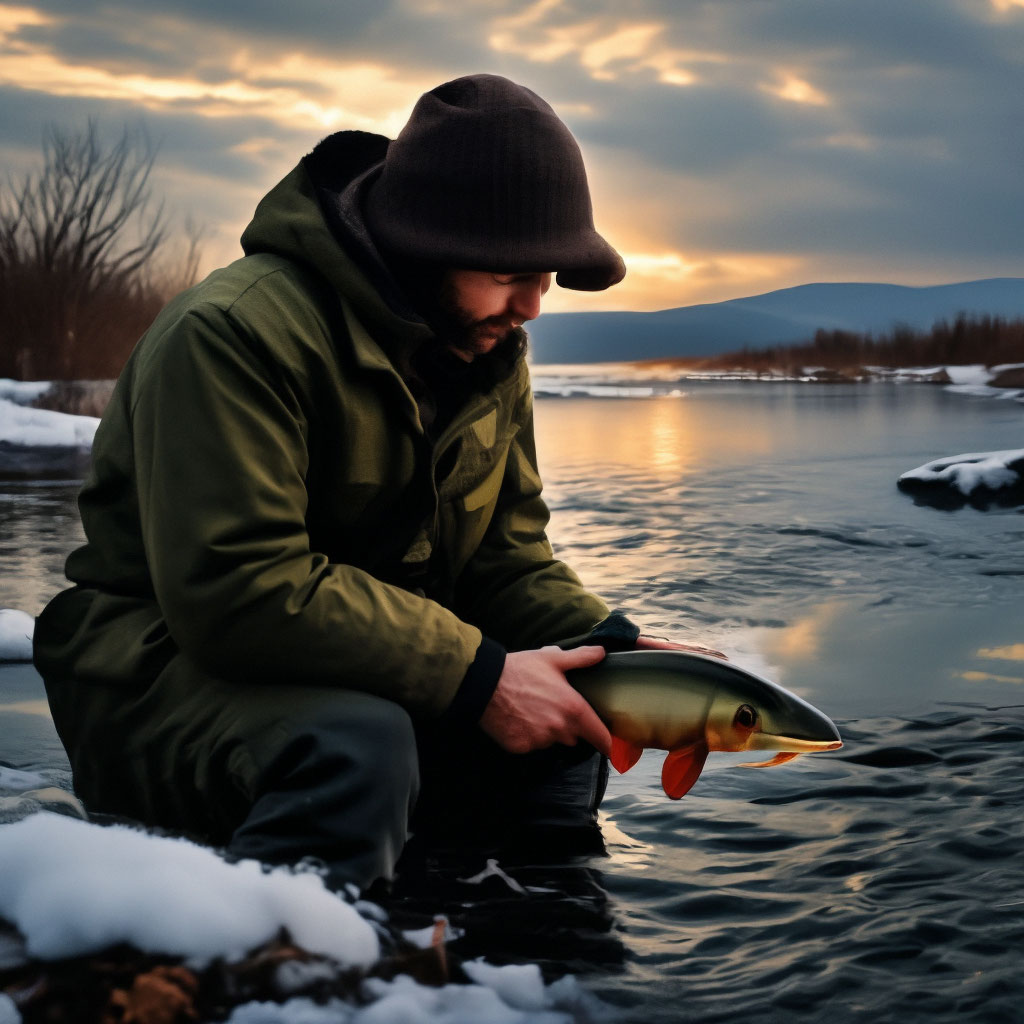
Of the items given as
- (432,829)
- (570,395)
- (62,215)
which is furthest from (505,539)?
(570,395)

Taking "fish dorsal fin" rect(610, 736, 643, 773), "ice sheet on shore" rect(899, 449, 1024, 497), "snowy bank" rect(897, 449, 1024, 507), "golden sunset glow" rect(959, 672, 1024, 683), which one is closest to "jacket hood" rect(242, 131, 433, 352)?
"fish dorsal fin" rect(610, 736, 643, 773)

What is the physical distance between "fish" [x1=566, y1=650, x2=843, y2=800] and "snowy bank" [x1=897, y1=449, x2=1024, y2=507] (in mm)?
6800

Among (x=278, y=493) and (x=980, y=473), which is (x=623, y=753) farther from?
(x=980, y=473)

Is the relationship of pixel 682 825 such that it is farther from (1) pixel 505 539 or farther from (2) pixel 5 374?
(2) pixel 5 374

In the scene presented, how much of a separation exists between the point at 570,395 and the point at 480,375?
28.2 meters

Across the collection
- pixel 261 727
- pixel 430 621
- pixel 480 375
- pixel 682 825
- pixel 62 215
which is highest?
pixel 62 215

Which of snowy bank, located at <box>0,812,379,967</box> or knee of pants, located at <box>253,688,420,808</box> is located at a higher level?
knee of pants, located at <box>253,688,420,808</box>

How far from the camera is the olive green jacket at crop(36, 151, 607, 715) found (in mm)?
1986

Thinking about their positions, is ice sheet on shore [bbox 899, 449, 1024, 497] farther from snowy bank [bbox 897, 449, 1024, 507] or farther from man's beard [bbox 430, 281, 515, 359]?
man's beard [bbox 430, 281, 515, 359]

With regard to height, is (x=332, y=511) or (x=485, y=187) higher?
(x=485, y=187)

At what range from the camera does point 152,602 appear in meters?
2.22

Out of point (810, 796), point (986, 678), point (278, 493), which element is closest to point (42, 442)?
point (986, 678)

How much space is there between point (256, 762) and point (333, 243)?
0.90 meters

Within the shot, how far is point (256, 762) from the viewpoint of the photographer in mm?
2002
